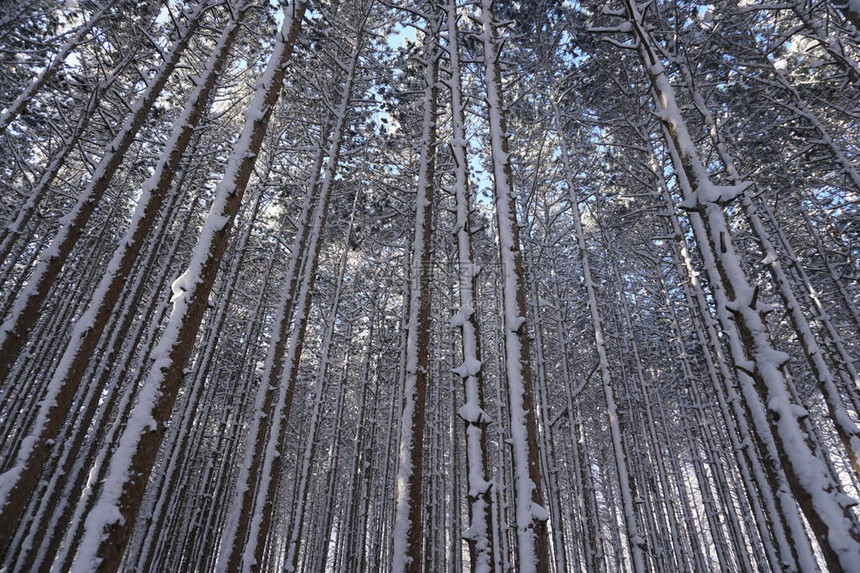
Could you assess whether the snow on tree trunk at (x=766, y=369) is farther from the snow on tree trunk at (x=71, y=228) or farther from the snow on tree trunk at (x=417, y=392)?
the snow on tree trunk at (x=71, y=228)

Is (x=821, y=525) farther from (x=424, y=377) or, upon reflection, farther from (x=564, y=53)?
(x=564, y=53)

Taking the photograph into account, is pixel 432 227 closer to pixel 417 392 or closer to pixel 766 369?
pixel 417 392

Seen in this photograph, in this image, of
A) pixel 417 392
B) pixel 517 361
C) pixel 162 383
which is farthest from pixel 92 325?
pixel 517 361

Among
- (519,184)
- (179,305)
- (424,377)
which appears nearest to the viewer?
(179,305)

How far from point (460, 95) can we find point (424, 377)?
5.69 meters

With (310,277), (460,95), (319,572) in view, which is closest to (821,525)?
(460,95)

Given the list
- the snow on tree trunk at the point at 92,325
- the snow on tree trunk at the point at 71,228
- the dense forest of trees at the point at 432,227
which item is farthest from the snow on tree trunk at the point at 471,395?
the snow on tree trunk at the point at 71,228

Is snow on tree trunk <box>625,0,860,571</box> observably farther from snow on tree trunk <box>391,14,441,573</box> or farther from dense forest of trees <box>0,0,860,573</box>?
snow on tree trunk <box>391,14,441,573</box>

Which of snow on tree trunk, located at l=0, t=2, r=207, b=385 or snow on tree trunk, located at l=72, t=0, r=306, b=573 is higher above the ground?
snow on tree trunk, located at l=0, t=2, r=207, b=385

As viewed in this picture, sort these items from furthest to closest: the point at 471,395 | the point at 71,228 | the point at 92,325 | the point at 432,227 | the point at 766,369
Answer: the point at 432,227, the point at 71,228, the point at 92,325, the point at 471,395, the point at 766,369

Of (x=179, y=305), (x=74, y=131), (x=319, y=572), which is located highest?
(x=74, y=131)

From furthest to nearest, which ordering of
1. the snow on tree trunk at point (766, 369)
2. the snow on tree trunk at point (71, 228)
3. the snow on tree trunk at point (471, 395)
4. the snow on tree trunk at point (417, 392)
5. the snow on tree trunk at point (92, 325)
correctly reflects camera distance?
the snow on tree trunk at point (71, 228), the snow on tree trunk at point (92, 325), the snow on tree trunk at point (417, 392), the snow on tree trunk at point (471, 395), the snow on tree trunk at point (766, 369)

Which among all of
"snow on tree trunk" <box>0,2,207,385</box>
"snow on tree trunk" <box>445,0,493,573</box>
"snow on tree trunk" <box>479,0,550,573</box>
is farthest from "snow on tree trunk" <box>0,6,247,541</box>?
"snow on tree trunk" <box>479,0,550,573</box>

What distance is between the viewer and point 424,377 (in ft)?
24.5
